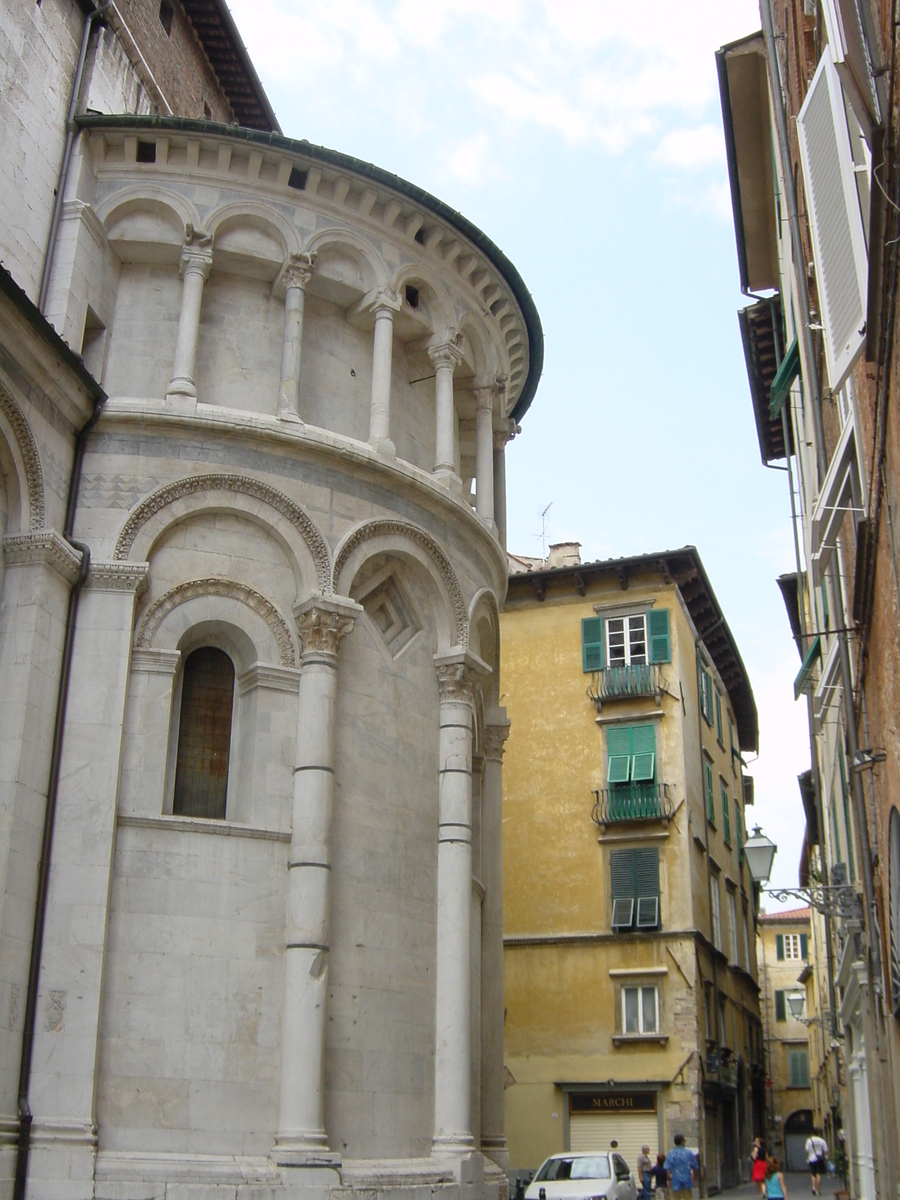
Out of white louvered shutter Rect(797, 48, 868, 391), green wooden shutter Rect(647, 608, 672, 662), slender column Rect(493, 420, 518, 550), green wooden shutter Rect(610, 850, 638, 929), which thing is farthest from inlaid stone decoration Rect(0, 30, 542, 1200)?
green wooden shutter Rect(647, 608, 672, 662)

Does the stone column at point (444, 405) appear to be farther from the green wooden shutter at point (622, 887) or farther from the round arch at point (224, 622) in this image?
the green wooden shutter at point (622, 887)

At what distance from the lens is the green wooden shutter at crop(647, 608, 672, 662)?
30.8 metres

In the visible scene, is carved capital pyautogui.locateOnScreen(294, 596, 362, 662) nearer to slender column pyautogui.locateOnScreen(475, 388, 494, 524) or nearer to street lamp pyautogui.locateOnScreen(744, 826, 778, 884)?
slender column pyautogui.locateOnScreen(475, 388, 494, 524)

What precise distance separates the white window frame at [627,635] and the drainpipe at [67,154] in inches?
740

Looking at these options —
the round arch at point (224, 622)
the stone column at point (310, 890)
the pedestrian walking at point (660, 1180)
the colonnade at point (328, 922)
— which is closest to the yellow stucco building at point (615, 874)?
the pedestrian walking at point (660, 1180)

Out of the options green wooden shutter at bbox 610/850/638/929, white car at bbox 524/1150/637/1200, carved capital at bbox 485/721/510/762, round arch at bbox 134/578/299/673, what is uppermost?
round arch at bbox 134/578/299/673

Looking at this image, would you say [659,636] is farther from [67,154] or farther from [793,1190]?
[67,154]

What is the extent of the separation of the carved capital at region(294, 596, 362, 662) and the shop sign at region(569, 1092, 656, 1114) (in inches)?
665

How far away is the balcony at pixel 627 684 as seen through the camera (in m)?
30.2

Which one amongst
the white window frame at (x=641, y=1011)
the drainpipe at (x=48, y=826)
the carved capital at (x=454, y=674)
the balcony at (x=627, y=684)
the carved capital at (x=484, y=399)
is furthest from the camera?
the balcony at (x=627, y=684)

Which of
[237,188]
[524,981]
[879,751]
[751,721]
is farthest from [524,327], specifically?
[751,721]

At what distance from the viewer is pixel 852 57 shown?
6664mm

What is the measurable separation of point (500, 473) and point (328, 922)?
8.61 m

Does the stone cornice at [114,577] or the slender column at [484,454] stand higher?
the slender column at [484,454]
